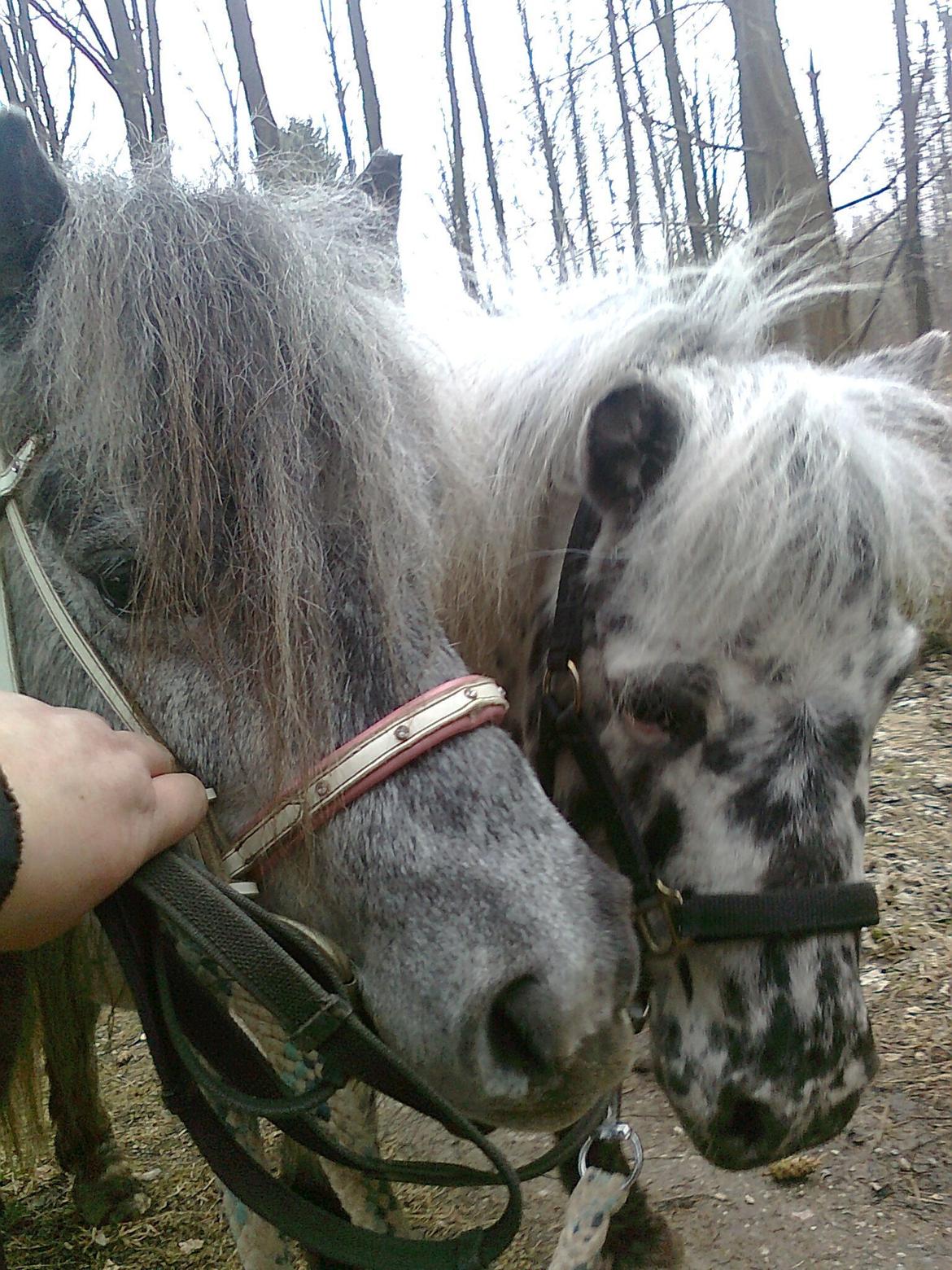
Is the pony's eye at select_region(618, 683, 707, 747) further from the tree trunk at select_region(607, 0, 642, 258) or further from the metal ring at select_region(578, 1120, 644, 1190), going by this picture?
the tree trunk at select_region(607, 0, 642, 258)

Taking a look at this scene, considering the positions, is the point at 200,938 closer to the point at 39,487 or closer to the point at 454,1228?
the point at 39,487

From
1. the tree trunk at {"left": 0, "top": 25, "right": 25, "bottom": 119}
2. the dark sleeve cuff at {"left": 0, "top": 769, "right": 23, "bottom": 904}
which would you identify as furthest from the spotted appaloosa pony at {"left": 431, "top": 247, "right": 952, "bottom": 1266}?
the tree trunk at {"left": 0, "top": 25, "right": 25, "bottom": 119}

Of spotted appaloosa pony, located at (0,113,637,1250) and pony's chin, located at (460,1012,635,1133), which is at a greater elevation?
spotted appaloosa pony, located at (0,113,637,1250)

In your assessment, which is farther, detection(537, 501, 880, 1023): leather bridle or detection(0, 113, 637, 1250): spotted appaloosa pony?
detection(537, 501, 880, 1023): leather bridle

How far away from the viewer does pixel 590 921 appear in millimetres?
1078

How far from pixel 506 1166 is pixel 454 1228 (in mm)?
1426

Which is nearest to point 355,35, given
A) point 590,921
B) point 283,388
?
point 283,388

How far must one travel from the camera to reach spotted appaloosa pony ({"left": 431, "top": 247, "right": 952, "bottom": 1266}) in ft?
4.44

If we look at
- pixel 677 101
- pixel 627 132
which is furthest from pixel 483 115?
pixel 627 132

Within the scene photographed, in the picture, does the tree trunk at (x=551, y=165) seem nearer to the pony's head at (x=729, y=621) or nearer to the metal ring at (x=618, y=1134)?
the pony's head at (x=729, y=621)

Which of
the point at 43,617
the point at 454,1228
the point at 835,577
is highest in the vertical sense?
the point at 43,617

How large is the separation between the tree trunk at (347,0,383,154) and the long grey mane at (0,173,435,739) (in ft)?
21.5

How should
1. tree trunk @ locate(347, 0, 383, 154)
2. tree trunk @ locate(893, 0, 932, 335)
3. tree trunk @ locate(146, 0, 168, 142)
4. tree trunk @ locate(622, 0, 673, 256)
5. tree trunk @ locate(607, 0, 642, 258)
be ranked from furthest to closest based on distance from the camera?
tree trunk @ locate(347, 0, 383, 154)
tree trunk @ locate(146, 0, 168, 142)
tree trunk @ locate(893, 0, 932, 335)
tree trunk @ locate(607, 0, 642, 258)
tree trunk @ locate(622, 0, 673, 256)

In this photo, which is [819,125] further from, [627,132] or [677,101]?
[627,132]
